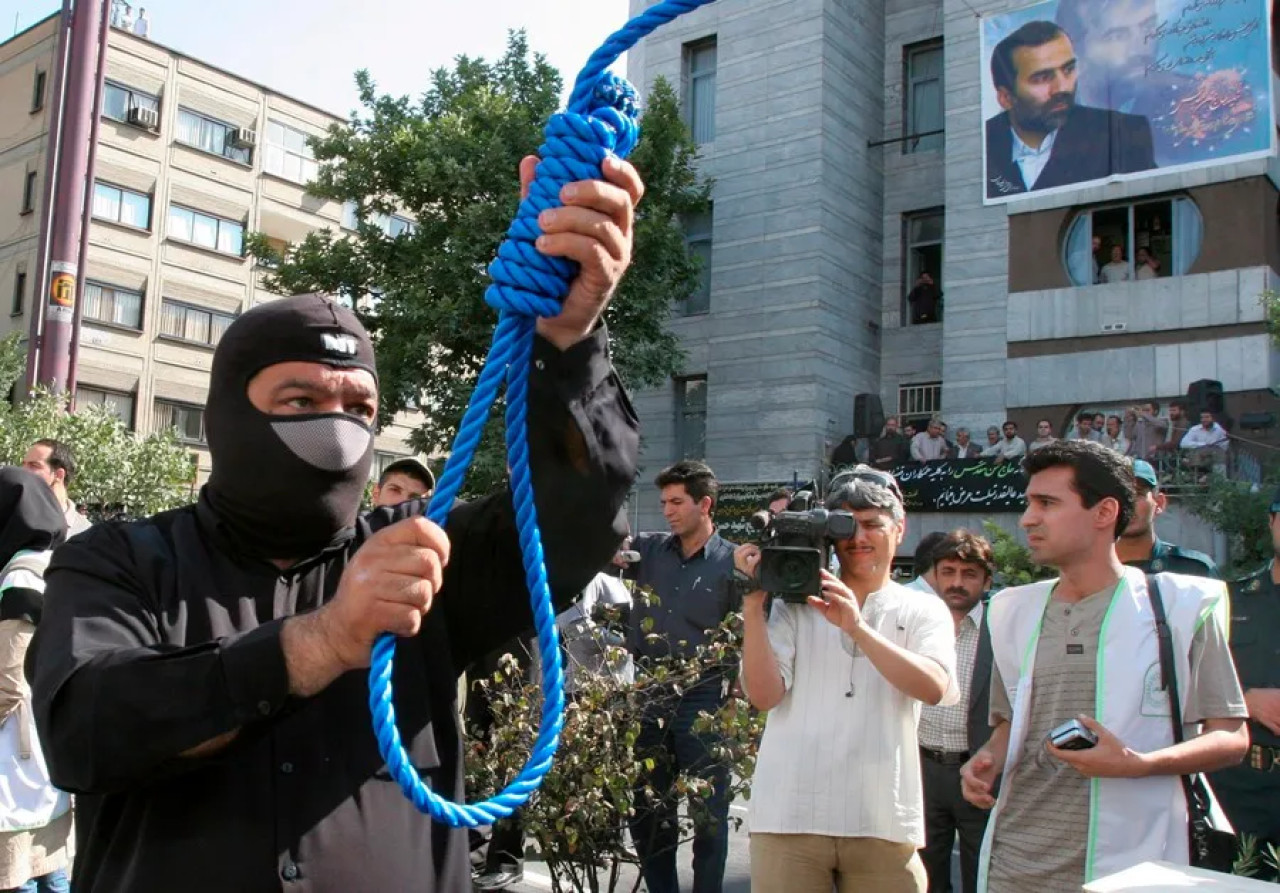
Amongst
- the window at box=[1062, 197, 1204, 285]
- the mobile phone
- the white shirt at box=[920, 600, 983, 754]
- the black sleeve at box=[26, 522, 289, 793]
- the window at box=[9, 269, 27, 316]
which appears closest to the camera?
the black sleeve at box=[26, 522, 289, 793]

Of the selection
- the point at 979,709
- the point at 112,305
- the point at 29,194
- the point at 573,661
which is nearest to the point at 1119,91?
the point at 979,709

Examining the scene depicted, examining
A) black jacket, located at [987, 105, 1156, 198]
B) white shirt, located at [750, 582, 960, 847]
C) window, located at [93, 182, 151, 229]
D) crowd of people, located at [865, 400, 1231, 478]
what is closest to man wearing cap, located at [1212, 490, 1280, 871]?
white shirt, located at [750, 582, 960, 847]

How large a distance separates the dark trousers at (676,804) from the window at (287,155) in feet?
105

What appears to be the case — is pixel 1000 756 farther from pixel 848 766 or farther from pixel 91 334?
pixel 91 334

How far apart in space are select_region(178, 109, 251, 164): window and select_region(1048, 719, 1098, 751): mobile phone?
111ft

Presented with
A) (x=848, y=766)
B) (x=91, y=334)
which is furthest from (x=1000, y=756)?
(x=91, y=334)

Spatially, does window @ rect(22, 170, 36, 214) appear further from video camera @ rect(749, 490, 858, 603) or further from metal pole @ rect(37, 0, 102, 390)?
video camera @ rect(749, 490, 858, 603)

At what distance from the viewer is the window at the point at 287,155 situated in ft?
114

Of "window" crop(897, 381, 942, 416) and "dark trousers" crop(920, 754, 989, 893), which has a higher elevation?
"window" crop(897, 381, 942, 416)

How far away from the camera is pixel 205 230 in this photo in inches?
1316

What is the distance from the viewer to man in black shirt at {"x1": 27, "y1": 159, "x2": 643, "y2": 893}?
5.46 ft

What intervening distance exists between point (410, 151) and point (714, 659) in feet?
56.6

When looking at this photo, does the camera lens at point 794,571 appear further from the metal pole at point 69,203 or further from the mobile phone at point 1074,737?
the metal pole at point 69,203

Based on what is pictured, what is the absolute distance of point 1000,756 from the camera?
3680 mm
